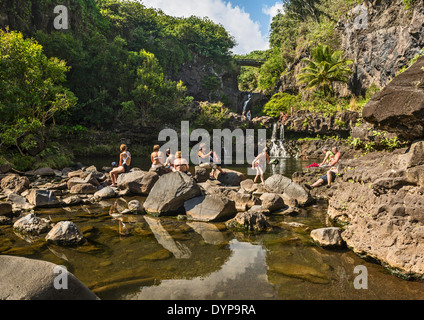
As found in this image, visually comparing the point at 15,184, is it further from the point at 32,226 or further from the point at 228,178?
the point at 228,178

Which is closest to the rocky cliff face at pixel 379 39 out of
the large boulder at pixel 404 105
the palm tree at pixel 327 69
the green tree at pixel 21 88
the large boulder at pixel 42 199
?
the palm tree at pixel 327 69

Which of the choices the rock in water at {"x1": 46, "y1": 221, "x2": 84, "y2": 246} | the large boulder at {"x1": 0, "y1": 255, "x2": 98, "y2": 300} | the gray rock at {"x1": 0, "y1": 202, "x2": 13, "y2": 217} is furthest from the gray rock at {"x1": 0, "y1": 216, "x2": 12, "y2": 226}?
the large boulder at {"x1": 0, "y1": 255, "x2": 98, "y2": 300}

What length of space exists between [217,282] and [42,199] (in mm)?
6900

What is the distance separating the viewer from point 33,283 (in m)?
2.72

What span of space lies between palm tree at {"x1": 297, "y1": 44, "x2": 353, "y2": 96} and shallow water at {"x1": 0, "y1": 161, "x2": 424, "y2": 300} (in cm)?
2618

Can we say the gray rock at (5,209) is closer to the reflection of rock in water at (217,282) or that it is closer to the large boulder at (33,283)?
the large boulder at (33,283)

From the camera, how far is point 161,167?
11.3 m

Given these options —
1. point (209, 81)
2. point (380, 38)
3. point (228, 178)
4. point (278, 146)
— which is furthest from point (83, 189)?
point (209, 81)

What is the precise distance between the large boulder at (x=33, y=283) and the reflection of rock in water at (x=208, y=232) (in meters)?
3.02

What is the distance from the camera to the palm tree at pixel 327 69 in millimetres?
27606

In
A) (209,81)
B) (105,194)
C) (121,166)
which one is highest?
(209,81)

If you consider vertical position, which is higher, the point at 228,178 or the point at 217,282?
the point at 228,178

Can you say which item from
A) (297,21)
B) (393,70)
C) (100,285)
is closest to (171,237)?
(100,285)
